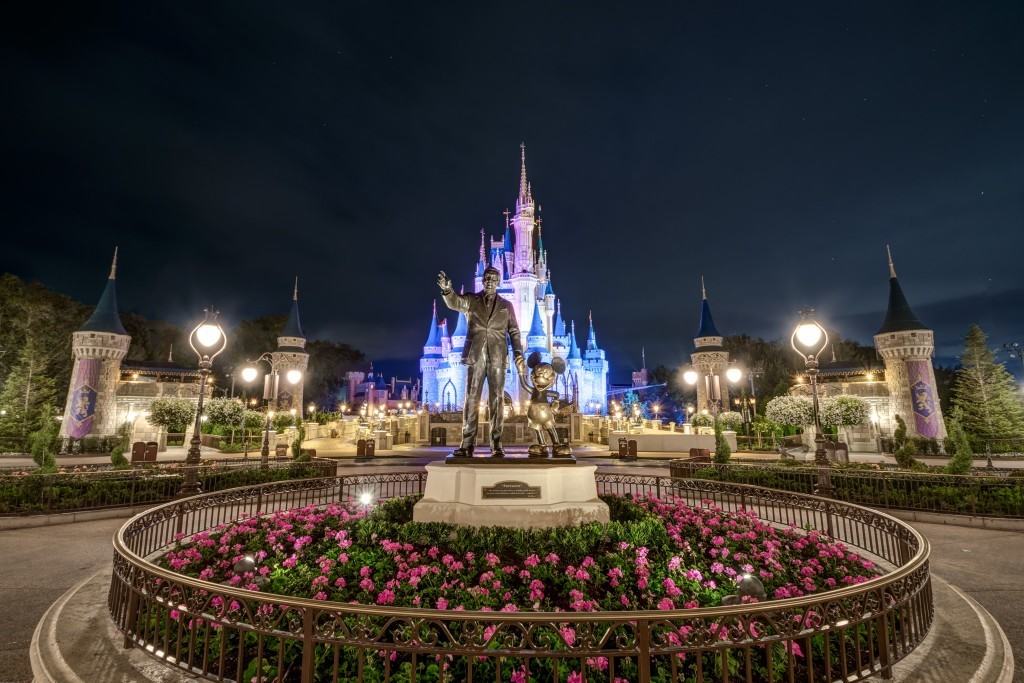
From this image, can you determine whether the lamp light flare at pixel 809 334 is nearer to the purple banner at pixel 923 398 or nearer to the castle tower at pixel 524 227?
the purple banner at pixel 923 398

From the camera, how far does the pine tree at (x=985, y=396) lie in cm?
2988

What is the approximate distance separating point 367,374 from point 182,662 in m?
117

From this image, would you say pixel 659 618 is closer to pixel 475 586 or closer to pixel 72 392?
pixel 475 586

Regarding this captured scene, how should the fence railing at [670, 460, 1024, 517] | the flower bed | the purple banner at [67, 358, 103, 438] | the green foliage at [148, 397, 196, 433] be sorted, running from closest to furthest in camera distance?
the flower bed
the fence railing at [670, 460, 1024, 517]
the green foliage at [148, 397, 196, 433]
the purple banner at [67, 358, 103, 438]

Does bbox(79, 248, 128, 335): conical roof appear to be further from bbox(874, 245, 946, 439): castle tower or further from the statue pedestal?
bbox(874, 245, 946, 439): castle tower

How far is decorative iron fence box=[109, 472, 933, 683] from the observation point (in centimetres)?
302

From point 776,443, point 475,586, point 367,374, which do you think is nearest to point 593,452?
point 776,443

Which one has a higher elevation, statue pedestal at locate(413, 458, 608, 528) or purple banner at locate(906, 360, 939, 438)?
purple banner at locate(906, 360, 939, 438)

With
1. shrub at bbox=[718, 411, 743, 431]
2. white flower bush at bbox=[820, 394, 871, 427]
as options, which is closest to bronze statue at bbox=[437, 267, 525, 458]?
white flower bush at bbox=[820, 394, 871, 427]

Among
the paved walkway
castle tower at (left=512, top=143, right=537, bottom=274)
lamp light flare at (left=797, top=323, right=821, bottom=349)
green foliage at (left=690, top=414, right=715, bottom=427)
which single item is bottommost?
the paved walkway

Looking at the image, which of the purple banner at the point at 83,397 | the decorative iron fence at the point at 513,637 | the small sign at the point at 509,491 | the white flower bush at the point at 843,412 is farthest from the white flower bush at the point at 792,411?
the purple banner at the point at 83,397

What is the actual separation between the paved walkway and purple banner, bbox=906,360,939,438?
25.9m

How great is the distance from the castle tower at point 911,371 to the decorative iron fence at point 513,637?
33.9 metres

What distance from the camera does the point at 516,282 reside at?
63.1 metres
